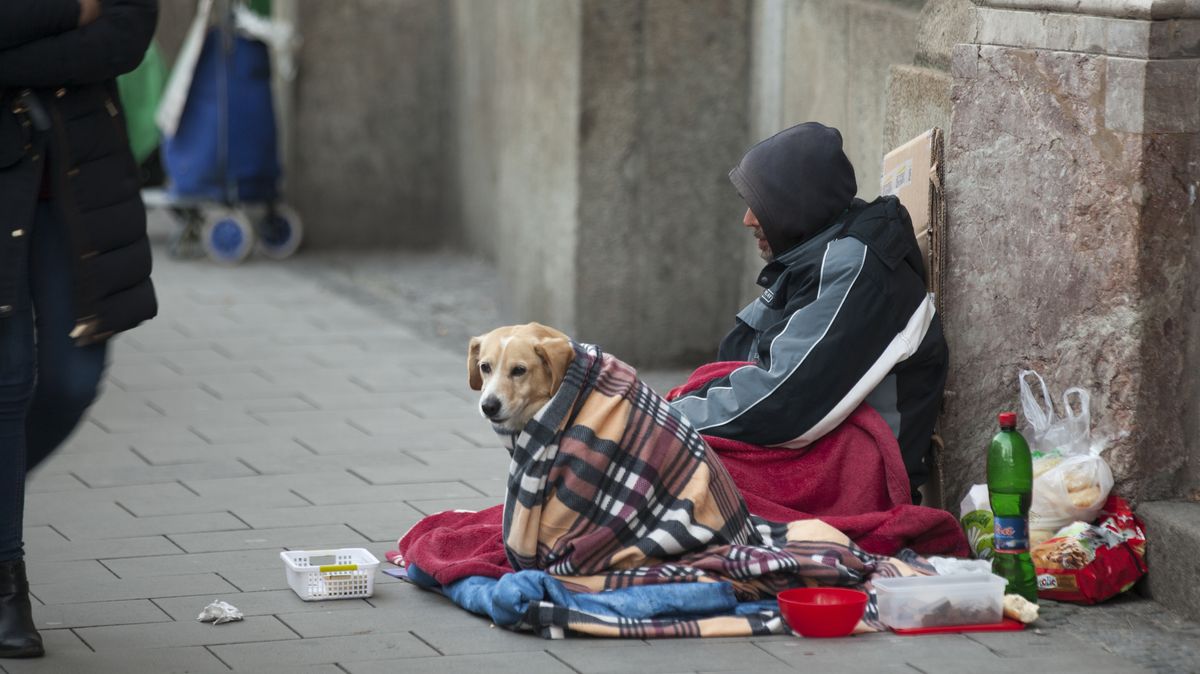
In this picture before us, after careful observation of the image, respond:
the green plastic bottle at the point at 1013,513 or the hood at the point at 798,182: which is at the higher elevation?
the hood at the point at 798,182

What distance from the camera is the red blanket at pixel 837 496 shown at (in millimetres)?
4562

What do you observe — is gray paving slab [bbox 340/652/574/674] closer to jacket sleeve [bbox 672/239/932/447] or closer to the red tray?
the red tray

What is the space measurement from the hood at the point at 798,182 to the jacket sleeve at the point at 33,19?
1835mm

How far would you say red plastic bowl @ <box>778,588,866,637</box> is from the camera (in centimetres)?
414

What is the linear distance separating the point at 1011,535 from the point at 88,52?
2478 mm

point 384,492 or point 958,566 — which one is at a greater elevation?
point 958,566

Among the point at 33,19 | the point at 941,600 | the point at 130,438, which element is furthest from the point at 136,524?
the point at 941,600

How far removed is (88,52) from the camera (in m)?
3.96

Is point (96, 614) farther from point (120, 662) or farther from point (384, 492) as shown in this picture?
point (384, 492)

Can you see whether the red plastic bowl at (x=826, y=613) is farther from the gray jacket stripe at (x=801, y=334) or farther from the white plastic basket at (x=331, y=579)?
the white plastic basket at (x=331, y=579)

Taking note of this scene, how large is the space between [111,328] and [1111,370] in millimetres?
2446

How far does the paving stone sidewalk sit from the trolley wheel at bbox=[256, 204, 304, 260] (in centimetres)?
171

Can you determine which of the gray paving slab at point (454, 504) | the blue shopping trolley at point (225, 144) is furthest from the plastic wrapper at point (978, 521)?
the blue shopping trolley at point (225, 144)

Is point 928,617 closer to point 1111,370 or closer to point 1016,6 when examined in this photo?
point 1111,370
